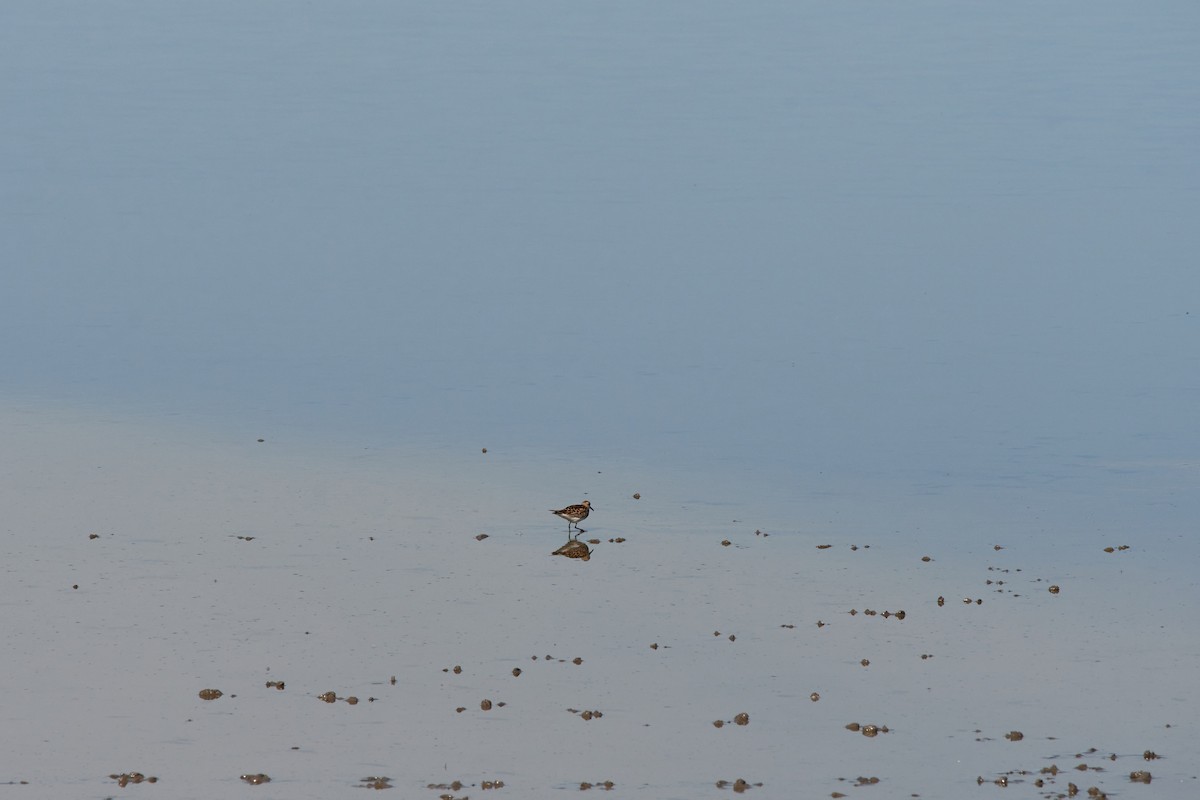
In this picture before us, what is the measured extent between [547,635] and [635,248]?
17.2 m

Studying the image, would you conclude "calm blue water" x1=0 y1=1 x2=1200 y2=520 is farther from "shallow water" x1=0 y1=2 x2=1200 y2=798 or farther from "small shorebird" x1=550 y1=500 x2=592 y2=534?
"small shorebird" x1=550 y1=500 x2=592 y2=534

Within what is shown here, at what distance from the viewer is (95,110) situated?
4931cm

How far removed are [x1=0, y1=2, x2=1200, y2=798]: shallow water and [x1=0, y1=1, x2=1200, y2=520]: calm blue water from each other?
0.42 feet

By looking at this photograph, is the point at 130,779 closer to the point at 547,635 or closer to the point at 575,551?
the point at 547,635

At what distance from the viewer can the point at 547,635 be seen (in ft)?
66.0

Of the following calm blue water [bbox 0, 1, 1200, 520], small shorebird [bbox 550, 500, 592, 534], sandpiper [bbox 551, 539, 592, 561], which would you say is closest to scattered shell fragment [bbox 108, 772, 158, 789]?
sandpiper [bbox 551, 539, 592, 561]

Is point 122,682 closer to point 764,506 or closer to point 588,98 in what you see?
point 764,506

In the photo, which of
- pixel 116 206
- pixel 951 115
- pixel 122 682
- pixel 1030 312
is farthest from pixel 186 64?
pixel 122 682

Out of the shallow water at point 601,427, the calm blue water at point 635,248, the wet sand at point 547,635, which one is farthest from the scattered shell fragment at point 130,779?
the calm blue water at point 635,248

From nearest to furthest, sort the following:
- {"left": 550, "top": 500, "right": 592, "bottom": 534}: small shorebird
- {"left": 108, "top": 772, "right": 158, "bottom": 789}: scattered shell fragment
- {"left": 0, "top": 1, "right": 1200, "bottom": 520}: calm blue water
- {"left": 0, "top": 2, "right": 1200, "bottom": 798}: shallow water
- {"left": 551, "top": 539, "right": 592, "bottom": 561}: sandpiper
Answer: {"left": 108, "top": 772, "right": 158, "bottom": 789}: scattered shell fragment → {"left": 0, "top": 2, "right": 1200, "bottom": 798}: shallow water → {"left": 551, "top": 539, "right": 592, "bottom": 561}: sandpiper → {"left": 550, "top": 500, "right": 592, "bottom": 534}: small shorebird → {"left": 0, "top": 1, "right": 1200, "bottom": 520}: calm blue water

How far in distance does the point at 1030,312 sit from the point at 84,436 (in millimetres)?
15656

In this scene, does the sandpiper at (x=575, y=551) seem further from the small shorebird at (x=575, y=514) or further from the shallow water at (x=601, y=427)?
the small shorebird at (x=575, y=514)

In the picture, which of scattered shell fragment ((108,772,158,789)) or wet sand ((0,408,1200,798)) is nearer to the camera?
scattered shell fragment ((108,772,158,789))

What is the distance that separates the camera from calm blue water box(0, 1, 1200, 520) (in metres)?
27.8
